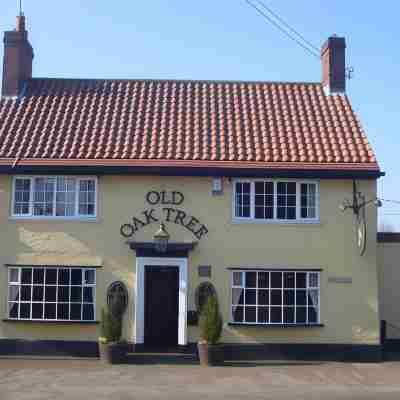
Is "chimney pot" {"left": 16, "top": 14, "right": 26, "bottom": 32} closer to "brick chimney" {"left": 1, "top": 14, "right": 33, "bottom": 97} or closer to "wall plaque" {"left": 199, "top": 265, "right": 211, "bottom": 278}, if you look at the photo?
"brick chimney" {"left": 1, "top": 14, "right": 33, "bottom": 97}

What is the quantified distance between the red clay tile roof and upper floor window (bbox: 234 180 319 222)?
23.8 inches

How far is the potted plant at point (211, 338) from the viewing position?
46.8 feet

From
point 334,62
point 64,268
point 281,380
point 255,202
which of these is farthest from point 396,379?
point 334,62

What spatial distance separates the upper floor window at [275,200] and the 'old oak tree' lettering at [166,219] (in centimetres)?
109

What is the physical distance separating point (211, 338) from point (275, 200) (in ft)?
13.0

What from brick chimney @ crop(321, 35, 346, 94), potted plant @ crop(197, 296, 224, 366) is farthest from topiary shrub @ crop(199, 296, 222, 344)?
brick chimney @ crop(321, 35, 346, 94)

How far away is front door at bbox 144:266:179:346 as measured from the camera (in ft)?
51.6

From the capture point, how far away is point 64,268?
50.7 feet

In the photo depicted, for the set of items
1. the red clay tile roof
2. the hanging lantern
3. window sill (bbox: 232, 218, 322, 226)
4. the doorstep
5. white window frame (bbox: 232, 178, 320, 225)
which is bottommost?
the doorstep

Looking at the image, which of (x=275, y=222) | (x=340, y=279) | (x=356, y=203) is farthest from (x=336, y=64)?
(x=340, y=279)

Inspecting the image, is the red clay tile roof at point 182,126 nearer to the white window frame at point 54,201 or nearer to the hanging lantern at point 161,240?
the white window frame at point 54,201

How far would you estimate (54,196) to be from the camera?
15.7 meters

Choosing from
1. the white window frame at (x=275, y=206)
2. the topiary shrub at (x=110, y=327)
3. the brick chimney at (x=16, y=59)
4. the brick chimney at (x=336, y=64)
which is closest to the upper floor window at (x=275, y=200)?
the white window frame at (x=275, y=206)

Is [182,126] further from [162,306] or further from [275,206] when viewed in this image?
[162,306]
